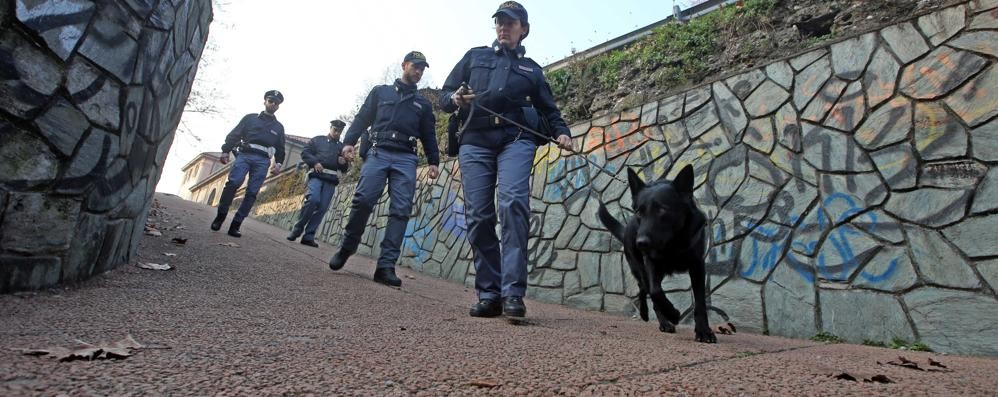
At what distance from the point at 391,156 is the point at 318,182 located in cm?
369

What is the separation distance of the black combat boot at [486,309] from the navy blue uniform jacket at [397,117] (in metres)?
2.22

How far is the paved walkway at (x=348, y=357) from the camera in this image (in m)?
1.21

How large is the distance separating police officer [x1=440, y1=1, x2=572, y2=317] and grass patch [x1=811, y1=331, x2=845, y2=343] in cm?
225

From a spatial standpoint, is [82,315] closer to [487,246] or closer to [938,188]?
[487,246]

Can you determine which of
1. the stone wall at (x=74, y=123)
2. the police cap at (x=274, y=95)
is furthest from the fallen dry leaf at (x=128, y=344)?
the police cap at (x=274, y=95)

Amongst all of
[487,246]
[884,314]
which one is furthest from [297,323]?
[884,314]

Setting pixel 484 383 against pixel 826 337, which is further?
pixel 826 337

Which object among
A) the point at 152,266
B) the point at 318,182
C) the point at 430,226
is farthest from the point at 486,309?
the point at 430,226

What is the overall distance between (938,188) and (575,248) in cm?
326

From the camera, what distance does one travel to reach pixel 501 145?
3.32 meters

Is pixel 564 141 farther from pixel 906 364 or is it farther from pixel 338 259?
pixel 338 259

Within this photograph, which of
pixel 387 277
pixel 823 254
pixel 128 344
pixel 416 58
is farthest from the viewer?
pixel 416 58

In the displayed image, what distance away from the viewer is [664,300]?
9.34 ft

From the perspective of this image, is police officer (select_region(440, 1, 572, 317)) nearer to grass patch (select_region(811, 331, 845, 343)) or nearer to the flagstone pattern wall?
the flagstone pattern wall
